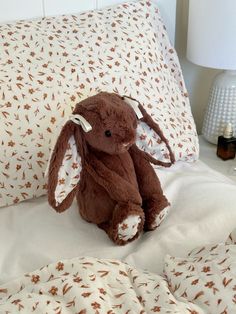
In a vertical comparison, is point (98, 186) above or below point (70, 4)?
below

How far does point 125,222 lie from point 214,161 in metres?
0.56

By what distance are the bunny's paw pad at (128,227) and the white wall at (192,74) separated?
34.6 inches

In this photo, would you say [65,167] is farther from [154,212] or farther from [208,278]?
[208,278]

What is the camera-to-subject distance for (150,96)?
117 centimetres

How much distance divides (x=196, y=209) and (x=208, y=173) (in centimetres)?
23

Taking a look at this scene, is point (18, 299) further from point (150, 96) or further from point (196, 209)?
point (150, 96)

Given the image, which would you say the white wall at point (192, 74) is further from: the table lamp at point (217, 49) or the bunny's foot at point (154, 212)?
the bunny's foot at point (154, 212)

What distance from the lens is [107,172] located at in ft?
2.96

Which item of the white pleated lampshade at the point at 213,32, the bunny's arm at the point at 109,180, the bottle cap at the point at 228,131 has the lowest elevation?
the bottle cap at the point at 228,131

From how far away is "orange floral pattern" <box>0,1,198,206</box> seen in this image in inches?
40.0

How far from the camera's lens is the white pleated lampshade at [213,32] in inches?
47.7

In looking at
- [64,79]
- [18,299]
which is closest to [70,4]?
[64,79]

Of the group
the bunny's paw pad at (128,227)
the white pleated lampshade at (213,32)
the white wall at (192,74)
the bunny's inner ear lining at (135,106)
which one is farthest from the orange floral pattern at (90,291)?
the white wall at (192,74)

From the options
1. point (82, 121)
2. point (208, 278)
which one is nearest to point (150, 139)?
point (82, 121)
